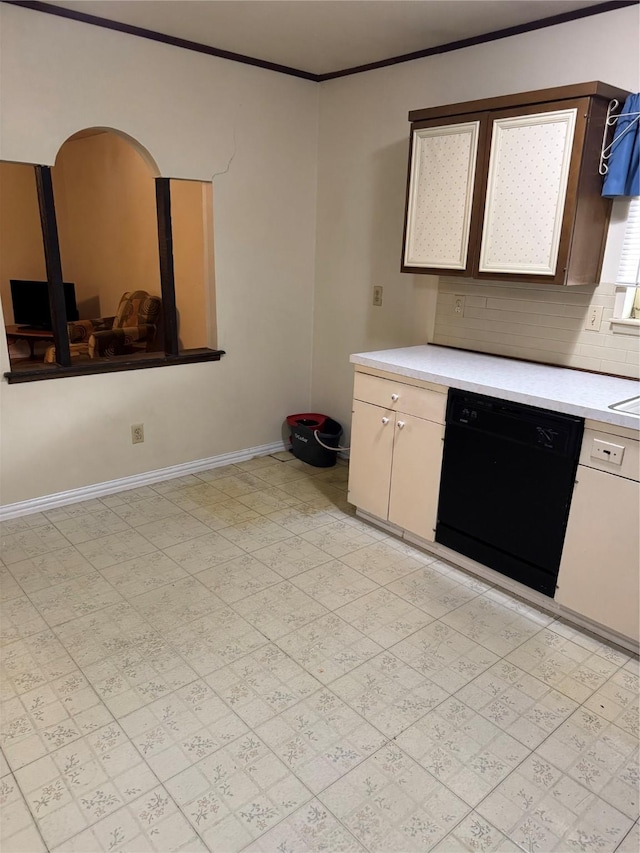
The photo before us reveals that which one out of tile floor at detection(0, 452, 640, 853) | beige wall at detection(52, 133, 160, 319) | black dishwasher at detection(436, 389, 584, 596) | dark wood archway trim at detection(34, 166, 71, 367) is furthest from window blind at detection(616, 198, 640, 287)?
beige wall at detection(52, 133, 160, 319)

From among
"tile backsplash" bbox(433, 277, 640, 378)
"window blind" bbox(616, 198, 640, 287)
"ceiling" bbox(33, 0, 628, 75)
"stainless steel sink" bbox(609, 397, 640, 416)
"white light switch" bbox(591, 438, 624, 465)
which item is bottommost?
"white light switch" bbox(591, 438, 624, 465)

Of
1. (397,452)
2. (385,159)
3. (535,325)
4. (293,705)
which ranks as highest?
(385,159)

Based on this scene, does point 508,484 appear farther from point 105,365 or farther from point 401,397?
point 105,365

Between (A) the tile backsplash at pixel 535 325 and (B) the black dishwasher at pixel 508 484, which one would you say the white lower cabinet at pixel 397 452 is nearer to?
(B) the black dishwasher at pixel 508 484

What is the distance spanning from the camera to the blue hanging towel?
7.73 ft

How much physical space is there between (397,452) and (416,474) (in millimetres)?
149

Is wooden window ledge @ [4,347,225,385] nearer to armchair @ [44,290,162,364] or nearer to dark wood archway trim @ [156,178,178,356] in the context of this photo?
dark wood archway trim @ [156,178,178,356]

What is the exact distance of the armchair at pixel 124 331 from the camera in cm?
421

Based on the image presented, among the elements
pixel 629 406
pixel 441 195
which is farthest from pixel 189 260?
pixel 629 406

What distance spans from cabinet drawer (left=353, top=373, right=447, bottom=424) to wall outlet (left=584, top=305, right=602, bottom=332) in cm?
75

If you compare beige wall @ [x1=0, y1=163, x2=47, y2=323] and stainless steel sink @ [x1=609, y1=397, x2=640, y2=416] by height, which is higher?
beige wall @ [x1=0, y1=163, x2=47, y2=323]

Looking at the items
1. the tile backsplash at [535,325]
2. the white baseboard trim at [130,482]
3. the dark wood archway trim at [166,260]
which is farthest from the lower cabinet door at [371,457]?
the dark wood archway trim at [166,260]

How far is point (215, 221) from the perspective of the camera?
3570 mm

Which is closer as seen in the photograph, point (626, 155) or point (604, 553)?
point (604, 553)
